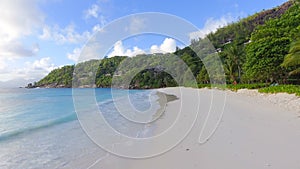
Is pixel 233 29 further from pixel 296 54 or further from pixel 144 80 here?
pixel 296 54

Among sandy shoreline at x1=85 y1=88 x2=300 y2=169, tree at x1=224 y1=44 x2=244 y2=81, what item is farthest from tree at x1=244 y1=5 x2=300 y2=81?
sandy shoreline at x1=85 y1=88 x2=300 y2=169

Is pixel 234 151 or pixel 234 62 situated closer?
pixel 234 151

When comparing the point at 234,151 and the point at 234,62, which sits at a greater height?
the point at 234,62

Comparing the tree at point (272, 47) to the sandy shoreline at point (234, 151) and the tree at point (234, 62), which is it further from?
the sandy shoreline at point (234, 151)

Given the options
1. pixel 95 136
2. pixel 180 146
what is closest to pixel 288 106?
pixel 180 146

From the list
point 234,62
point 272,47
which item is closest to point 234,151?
point 272,47

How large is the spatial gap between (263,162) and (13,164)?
197 inches

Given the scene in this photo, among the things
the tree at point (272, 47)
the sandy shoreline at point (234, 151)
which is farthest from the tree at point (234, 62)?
the sandy shoreline at point (234, 151)

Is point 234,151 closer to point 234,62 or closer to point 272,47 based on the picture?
point 272,47

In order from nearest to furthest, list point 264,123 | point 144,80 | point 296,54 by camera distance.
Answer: point 264,123
point 296,54
point 144,80

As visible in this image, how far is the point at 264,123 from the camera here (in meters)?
5.60

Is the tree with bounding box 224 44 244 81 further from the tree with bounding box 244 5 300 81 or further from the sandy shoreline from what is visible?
the sandy shoreline

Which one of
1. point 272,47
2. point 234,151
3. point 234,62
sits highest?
point 234,62

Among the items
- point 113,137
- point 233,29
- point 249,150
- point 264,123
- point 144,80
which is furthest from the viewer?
point 233,29
